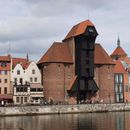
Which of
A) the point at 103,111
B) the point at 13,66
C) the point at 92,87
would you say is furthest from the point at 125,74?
the point at 13,66

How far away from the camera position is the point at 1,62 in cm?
11062

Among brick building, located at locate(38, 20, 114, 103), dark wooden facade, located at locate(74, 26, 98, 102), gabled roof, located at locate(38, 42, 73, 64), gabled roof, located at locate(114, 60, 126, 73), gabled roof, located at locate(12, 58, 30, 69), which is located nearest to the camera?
gabled roof, located at locate(12, 58, 30, 69)

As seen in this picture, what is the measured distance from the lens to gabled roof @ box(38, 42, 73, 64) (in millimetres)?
116575

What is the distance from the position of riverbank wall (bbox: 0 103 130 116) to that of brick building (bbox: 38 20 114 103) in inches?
481

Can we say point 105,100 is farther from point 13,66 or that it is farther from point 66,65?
point 13,66

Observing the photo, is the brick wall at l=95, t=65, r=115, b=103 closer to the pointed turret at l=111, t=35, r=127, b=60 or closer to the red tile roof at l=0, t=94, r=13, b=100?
the red tile roof at l=0, t=94, r=13, b=100

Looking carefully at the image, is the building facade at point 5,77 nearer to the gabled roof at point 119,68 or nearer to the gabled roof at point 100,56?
the gabled roof at point 100,56

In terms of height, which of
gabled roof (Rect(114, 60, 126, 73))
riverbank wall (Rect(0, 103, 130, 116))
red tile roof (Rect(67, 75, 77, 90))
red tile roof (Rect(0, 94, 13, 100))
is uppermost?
gabled roof (Rect(114, 60, 126, 73))

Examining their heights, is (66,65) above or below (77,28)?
below

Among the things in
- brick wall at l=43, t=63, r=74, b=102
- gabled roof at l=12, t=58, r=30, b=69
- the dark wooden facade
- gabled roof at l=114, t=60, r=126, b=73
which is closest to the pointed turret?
gabled roof at l=114, t=60, r=126, b=73

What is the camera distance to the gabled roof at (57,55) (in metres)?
117

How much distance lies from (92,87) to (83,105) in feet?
52.0

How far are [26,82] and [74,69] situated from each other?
1420 centimetres

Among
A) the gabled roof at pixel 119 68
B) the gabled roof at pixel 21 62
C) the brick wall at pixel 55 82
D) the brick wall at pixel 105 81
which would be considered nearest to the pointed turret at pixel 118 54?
the gabled roof at pixel 119 68
